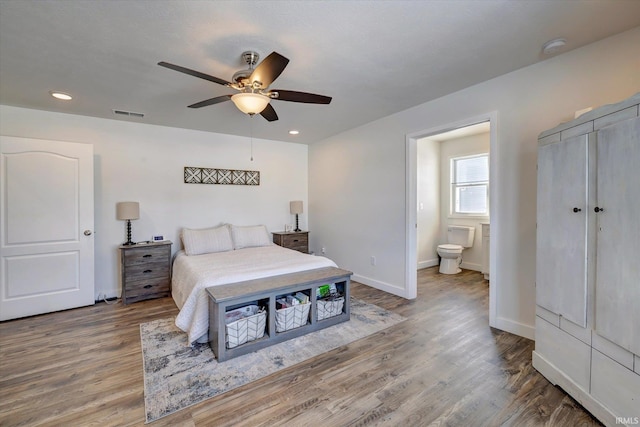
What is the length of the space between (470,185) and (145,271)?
5.66 metres

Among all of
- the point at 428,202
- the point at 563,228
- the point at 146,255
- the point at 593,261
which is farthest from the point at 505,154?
the point at 146,255

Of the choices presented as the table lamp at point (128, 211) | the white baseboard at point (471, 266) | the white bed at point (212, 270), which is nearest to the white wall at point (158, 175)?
the table lamp at point (128, 211)

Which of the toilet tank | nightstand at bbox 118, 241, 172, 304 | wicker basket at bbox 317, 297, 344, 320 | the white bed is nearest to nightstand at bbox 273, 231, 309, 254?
the white bed

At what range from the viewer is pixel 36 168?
3.24 meters

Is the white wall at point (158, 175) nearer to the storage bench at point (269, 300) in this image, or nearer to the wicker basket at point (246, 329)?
the storage bench at point (269, 300)

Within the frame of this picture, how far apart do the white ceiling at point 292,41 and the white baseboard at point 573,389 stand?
2.41m

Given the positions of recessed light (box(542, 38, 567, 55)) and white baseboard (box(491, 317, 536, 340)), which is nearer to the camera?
recessed light (box(542, 38, 567, 55))

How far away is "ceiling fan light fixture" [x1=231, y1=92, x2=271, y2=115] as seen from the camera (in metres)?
2.08

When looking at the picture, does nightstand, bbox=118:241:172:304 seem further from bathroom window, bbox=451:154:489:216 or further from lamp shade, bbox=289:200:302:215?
bathroom window, bbox=451:154:489:216

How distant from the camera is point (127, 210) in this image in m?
3.70

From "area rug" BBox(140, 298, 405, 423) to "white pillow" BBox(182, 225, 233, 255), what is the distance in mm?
1115

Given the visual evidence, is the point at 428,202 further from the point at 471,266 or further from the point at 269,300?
the point at 269,300

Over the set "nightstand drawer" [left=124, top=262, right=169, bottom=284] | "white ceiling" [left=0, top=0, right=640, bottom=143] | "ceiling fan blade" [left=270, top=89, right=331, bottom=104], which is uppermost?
"white ceiling" [left=0, top=0, right=640, bottom=143]

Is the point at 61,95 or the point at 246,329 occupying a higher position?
the point at 61,95
